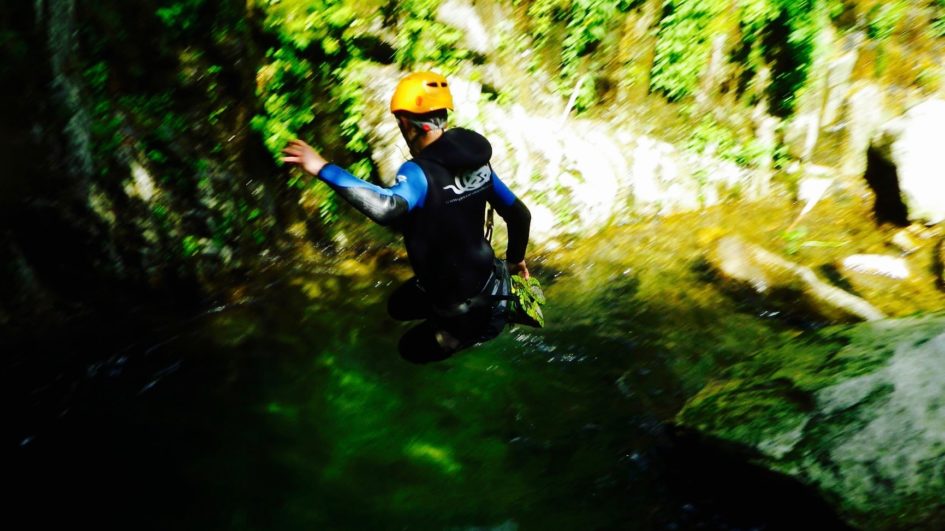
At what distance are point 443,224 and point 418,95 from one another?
0.77 meters

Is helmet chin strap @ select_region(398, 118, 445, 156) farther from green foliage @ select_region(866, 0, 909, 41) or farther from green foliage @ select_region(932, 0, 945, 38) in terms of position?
green foliage @ select_region(932, 0, 945, 38)

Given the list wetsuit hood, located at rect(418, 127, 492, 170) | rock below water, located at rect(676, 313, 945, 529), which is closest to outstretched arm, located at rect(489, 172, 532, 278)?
wetsuit hood, located at rect(418, 127, 492, 170)

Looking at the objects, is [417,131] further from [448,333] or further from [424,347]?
[424,347]

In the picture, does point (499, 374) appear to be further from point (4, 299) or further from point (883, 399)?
point (4, 299)

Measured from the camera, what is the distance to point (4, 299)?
5.37 metres

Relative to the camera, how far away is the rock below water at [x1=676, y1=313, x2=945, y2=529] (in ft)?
11.2

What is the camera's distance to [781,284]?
6.80m

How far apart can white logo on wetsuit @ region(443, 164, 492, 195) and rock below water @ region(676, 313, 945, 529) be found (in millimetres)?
2416

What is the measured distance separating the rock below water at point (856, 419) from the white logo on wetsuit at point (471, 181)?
7.93ft

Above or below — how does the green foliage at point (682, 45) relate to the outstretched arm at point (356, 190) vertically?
below

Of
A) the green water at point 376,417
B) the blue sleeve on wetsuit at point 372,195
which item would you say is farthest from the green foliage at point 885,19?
the blue sleeve on wetsuit at point 372,195

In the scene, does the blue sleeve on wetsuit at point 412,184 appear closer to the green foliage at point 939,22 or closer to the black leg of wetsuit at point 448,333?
the black leg of wetsuit at point 448,333

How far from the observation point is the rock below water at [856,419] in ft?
11.2

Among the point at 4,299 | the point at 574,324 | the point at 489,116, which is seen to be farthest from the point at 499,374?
the point at 4,299
